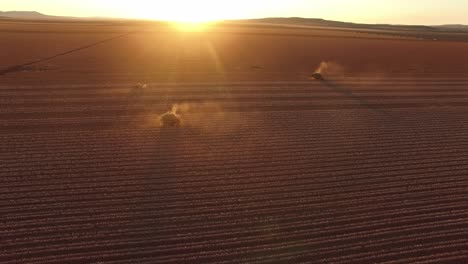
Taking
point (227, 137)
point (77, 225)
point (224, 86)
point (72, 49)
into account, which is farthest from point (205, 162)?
point (72, 49)

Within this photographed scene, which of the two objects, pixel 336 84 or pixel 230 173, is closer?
pixel 230 173

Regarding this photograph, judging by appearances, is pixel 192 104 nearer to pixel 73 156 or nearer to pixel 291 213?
pixel 73 156

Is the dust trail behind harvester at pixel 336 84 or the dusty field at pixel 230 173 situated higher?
the dust trail behind harvester at pixel 336 84

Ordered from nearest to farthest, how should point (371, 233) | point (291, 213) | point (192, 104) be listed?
point (371, 233), point (291, 213), point (192, 104)

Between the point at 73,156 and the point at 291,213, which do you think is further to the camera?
the point at 73,156

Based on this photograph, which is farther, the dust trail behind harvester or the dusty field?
the dust trail behind harvester

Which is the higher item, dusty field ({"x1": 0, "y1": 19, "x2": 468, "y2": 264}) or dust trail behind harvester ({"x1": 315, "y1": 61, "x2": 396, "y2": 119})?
dust trail behind harvester ({"x1": 315, "y1": 61, "x2": 396, "y2": 119})

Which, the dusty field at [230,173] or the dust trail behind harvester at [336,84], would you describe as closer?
the dusty field at [230,173]

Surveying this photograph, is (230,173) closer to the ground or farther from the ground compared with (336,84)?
closer to the ground
